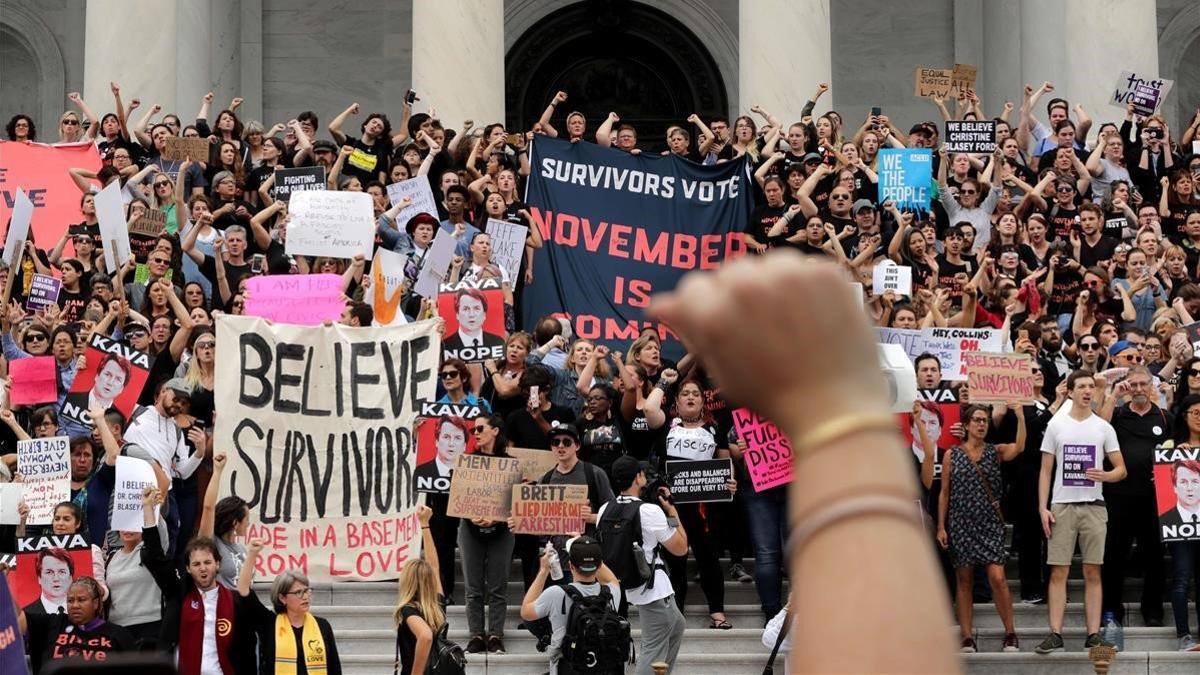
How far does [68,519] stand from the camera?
44.1 ft

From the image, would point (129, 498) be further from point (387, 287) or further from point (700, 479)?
point (387, 287)

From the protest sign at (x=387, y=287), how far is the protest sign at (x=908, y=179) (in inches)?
190

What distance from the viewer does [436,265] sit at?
1758cm

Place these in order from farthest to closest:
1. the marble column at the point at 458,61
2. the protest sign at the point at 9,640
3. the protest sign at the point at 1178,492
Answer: the marble column at the point at 458,61
the protest sign at the point at 1178,492
the protest sign at the point at 9,640

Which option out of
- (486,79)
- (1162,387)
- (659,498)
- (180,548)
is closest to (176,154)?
(486,79)

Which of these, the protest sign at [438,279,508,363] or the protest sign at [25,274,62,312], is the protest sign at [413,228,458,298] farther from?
the protest sign at [25,274,62,312]

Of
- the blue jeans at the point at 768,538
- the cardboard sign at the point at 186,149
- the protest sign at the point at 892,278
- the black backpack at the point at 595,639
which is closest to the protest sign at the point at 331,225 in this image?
the cardboard sign at the point at 186,149

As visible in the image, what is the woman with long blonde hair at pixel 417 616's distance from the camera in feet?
38.9

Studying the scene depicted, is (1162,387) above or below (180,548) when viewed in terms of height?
above

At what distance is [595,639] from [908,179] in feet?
27.5

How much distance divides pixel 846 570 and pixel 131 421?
1388cm

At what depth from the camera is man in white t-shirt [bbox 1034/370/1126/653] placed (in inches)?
570

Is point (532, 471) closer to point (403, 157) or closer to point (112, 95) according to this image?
point (403, 157)

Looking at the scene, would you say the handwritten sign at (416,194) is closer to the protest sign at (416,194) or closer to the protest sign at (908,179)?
the protest sign at (416,194)
